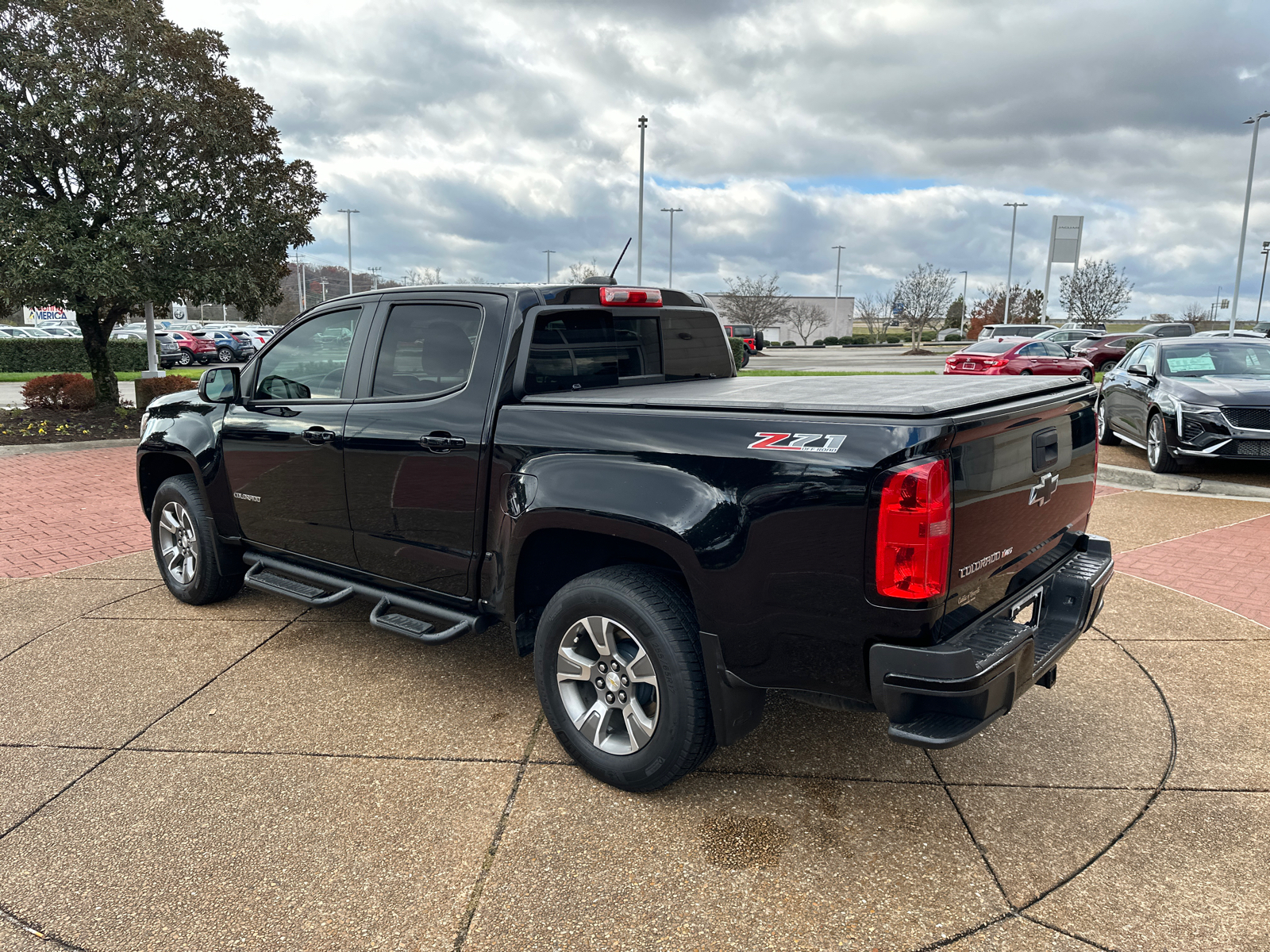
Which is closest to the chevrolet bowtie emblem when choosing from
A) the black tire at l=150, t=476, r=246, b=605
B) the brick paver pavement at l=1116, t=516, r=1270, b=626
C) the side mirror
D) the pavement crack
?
the pavement crack

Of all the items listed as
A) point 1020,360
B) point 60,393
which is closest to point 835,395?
point 60,393

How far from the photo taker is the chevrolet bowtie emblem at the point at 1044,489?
2924 mm

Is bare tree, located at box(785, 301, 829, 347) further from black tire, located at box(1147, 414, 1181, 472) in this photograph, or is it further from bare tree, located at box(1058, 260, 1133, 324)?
black tire, located at box(1147, 414, 1181, 472)

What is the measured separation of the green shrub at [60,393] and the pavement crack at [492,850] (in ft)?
44.7

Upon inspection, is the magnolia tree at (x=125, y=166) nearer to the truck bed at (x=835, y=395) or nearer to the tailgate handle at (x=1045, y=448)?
the truck bed at (x=835, y=395)

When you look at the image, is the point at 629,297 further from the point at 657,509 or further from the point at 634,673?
the point at 634,673

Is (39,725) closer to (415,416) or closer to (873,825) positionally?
(415,416)

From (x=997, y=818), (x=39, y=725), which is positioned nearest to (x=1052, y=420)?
(x=997, y=818)

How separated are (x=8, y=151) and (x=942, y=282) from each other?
60.6m

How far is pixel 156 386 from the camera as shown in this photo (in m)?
13.6

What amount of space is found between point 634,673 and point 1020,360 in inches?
842

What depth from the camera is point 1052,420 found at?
10.0ft

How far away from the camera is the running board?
3.57 m

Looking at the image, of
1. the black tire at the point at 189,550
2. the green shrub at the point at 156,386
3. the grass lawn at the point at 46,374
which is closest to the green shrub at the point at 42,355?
the grass lawn at the point at 46,374
